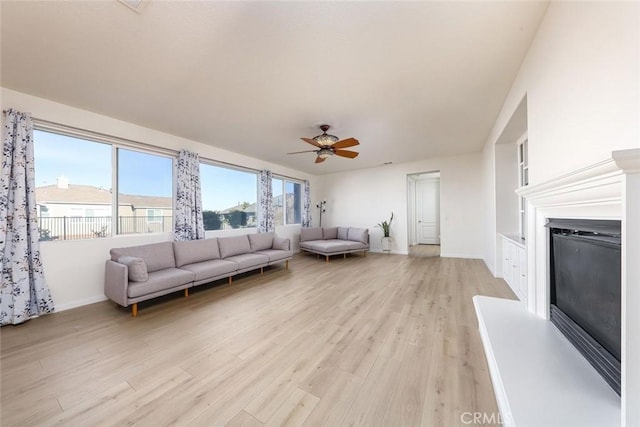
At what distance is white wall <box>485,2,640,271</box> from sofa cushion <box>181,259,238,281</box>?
4.11 meters

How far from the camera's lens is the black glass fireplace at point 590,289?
106cm

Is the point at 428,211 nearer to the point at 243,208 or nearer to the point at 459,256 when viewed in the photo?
the point at 459,256

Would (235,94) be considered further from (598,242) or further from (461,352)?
(461,352)

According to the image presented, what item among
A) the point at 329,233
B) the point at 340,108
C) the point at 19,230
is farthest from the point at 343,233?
the point at 19,230

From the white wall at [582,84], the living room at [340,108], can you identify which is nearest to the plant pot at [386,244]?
the living room at [340,108]

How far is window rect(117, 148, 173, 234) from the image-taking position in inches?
142

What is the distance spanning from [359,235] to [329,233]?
99cm

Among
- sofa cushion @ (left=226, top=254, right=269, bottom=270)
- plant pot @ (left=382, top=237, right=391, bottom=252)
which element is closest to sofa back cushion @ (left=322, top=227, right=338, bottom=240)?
plant pot @ (left=382, top=237, right=391, bottom=252)

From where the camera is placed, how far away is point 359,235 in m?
6.55

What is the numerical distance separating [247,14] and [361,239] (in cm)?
Result: 556

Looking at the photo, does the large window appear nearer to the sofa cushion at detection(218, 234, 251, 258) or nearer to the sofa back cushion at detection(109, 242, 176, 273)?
the sofa back cushion at detection(109, 242, 176, 273)

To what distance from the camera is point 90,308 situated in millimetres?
2992

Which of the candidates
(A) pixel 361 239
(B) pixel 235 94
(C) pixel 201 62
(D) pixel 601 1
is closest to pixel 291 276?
(A) pixel 361 239

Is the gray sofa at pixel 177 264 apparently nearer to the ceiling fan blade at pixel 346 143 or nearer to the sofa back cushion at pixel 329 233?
the sofa back cushion at pixel 329 233
